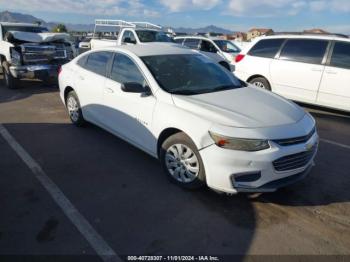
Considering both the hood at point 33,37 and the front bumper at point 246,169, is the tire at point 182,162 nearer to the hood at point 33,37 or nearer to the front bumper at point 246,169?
the front bumper at point 246,169

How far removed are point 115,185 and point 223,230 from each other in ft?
4.91

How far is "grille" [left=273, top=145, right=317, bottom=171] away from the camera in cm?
330

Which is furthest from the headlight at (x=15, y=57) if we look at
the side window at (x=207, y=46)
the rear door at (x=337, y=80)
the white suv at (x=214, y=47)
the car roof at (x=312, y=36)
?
the rear door at (x=337, y=80)

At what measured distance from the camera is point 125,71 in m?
4.63

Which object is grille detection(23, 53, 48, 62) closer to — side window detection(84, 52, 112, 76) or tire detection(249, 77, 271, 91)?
side window detection(84, 52, 112, 76)

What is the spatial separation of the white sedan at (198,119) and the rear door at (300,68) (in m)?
3.10

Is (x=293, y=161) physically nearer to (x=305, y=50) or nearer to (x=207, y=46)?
(x=305, y=50)

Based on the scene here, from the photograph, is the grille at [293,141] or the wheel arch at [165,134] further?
the wheel arch at [165,134]

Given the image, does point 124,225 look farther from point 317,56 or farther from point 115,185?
point 317,56

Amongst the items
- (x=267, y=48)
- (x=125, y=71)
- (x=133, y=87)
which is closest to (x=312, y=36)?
(x=267, y=48)

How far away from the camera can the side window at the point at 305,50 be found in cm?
709

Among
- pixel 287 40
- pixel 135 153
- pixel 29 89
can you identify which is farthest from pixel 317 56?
pixel 29 89

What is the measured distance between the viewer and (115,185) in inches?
157

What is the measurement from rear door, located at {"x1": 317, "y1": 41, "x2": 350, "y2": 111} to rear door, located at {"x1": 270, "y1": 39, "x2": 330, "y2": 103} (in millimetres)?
141
